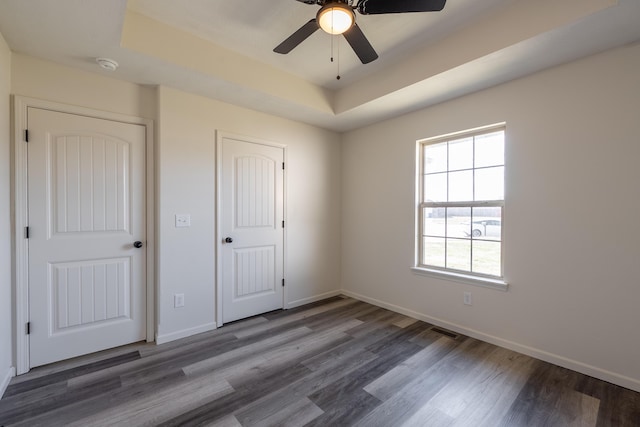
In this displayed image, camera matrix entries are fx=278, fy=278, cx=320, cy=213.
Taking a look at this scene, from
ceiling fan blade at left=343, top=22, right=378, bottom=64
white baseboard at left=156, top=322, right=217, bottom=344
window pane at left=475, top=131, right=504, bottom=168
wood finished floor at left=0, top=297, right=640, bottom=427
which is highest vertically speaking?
ceiling fan blade at left=343, top=22, right=378, bottom=64

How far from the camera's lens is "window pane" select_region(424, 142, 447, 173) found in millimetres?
3100

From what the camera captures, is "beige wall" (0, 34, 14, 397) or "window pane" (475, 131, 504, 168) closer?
"beige wall" (0, 34, 14, 397)

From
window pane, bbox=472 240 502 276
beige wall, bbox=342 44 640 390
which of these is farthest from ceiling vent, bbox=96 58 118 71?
window pane, bbox=472 240 502 276

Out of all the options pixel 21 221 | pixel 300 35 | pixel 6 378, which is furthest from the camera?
pixel 21 221

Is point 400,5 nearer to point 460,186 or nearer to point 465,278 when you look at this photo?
point 460,186

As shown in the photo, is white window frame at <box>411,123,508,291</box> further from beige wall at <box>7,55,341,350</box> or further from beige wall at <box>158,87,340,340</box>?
beige wall at <box>7,55,341,350</box>

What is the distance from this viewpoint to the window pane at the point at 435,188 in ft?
10.1

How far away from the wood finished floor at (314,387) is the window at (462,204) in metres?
0.80

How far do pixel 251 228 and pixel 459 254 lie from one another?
7.58 ft

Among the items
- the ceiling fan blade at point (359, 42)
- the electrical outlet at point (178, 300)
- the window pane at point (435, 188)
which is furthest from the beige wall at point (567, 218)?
the electrical outlet at point (178, 300)

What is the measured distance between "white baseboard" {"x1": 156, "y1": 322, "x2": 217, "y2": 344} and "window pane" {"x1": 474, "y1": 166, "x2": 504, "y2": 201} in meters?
3.05

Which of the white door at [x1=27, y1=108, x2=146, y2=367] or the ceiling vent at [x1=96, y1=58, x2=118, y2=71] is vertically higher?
the ceiling vent at [x1=96, y1=58, x2=118, y2=71]

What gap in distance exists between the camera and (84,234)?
7.77 ft

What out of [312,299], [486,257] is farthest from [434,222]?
[312,299]
